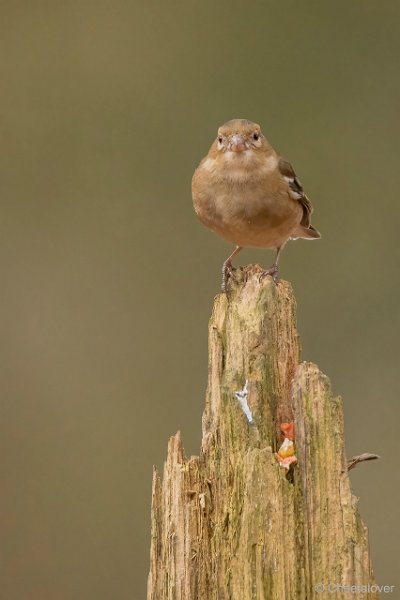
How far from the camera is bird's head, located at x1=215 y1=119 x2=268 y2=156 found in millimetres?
4691

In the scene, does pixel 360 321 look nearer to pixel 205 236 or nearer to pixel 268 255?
pixel 268 255

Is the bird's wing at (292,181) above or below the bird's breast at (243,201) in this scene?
above

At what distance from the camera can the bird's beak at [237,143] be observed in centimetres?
468

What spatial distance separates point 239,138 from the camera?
470 centimetres

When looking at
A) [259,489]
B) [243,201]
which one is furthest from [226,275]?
[259,489]

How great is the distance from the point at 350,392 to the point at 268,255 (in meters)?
1.22

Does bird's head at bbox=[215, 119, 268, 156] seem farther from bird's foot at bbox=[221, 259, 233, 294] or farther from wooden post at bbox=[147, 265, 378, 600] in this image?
wooden post at bbox=[147, 265, 378, 600]

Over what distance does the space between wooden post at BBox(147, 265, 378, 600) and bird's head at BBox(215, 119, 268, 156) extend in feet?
3.81

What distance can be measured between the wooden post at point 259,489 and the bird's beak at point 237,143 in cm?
114

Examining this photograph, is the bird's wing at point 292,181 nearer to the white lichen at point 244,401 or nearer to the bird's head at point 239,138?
the bird's head at point 239,138

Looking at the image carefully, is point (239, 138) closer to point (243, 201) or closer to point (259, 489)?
point (243, 201)

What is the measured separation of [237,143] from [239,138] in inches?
1.6

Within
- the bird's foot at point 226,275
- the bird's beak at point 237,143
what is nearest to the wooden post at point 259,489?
the bird's foot at point 226,275

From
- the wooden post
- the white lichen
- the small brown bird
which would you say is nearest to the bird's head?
the small brown bird
